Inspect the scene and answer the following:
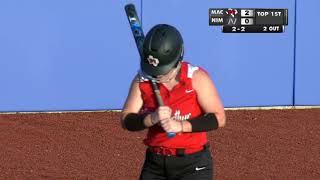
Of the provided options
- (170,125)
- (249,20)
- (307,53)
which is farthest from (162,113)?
(307,53)

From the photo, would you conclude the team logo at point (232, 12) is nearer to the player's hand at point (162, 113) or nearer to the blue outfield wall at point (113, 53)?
the blue outfield wall at point (113, 53)

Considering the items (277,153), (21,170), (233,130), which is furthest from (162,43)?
(233,130)

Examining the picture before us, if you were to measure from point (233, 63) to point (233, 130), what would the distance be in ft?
5.89

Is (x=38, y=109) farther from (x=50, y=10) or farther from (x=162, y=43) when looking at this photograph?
(x=162, y=43)

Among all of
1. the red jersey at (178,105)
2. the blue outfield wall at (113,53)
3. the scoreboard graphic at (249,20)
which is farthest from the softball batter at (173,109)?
the scoreboard graphic at (249,20)

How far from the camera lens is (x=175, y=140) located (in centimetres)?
386

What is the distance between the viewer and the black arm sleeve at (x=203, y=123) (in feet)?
12.3

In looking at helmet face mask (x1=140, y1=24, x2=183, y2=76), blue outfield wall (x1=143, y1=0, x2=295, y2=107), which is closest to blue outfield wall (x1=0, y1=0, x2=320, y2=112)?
blue outfield wall (x1=143, y1=0, x2=295, y2=107)

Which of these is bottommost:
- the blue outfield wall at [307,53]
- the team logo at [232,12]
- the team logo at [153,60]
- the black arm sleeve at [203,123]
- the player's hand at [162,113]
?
the blue outfield wall at [307,53]

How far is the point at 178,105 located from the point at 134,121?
0.86ft

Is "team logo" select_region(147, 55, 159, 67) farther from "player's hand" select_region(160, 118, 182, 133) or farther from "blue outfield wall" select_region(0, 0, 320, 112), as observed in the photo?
"blue outfield wall" select_region(0, 0, 320, 112)

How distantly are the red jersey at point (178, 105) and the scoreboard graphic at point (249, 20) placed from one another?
743 cm

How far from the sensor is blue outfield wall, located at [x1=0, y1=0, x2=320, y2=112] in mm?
10750

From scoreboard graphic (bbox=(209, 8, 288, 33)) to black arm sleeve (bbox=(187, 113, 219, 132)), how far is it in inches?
296
